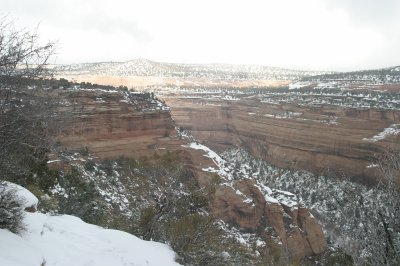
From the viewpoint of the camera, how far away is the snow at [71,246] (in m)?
6.73

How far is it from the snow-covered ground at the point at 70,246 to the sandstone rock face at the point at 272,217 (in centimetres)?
2144

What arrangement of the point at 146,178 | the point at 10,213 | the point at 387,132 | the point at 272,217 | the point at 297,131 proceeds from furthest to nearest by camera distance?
the point at 297,131
the point at 387,132
the point at 272,217
the point at 146,178
the point at 10,213

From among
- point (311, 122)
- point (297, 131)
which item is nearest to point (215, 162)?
point (297, 131)

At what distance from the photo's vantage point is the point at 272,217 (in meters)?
32.7

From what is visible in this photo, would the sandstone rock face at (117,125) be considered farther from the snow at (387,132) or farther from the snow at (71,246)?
the snow at (387,132)

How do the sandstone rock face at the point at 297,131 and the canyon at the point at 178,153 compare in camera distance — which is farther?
the sandstone rock face at the point at 297,131

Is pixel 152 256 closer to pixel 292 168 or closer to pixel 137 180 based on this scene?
pixel 137 180

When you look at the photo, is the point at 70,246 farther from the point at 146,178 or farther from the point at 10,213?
the point at 146,178

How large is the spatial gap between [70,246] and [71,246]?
27mm

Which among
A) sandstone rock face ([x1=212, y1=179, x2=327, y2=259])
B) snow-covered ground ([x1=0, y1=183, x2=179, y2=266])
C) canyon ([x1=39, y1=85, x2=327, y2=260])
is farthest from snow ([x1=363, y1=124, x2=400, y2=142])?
snow-covered ground ([x1=0, y1=183, x2=179, y2=266])

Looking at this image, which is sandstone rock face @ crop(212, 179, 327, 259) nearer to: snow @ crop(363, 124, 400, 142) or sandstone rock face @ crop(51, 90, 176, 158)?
sandstone rock face @ crop(51, 90, 176, 158)

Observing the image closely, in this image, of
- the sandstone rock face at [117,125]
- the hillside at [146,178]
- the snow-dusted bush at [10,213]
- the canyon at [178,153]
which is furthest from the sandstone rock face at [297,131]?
the snow-dusted bush at [10,213]

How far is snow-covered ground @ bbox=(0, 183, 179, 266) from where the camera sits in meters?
6.73

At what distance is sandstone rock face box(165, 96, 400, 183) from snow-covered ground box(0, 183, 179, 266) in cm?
4150
